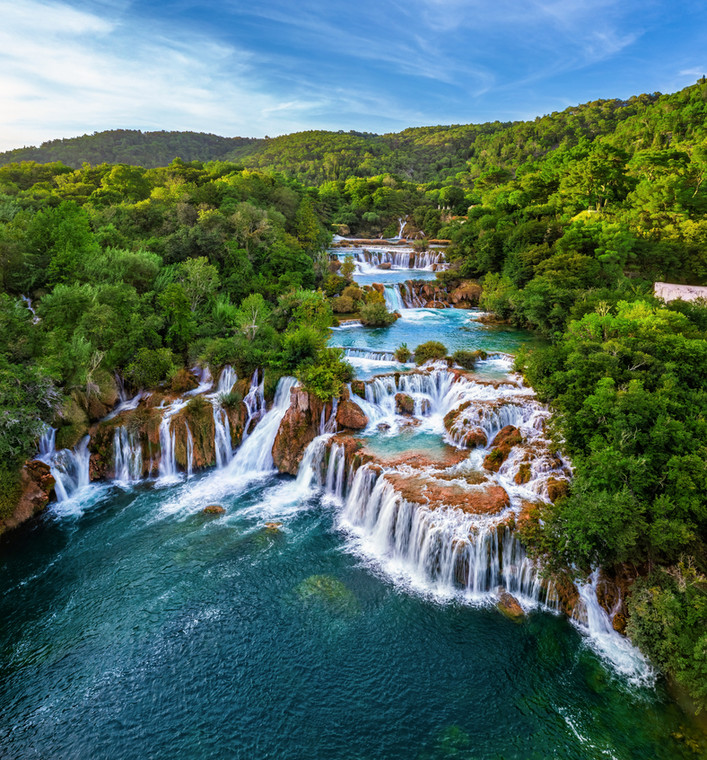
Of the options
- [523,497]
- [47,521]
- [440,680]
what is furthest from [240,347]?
[440,680]

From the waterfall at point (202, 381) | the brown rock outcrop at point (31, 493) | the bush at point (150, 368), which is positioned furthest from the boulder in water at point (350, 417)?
the brown rock outcrop at point (31, 493)

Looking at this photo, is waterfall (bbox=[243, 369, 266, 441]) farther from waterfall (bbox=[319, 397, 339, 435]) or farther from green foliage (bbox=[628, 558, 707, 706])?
green foliage (bbox=[628, 558, 707, 706])

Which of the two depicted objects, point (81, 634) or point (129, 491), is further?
point (129, 491)

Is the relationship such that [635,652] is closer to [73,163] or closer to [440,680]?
[440,680]

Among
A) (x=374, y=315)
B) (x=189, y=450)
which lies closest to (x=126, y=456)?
(x=189, y=450)

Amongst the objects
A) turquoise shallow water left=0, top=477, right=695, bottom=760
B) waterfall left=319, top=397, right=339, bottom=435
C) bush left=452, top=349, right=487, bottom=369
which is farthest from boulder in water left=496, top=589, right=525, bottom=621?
bush left=452, top=349, right=487, bottom=369

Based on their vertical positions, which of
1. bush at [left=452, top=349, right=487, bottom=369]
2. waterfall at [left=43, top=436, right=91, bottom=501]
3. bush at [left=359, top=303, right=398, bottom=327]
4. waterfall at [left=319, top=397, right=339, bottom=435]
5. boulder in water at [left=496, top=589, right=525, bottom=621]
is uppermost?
bush at [left=359, top=303, right=398, bottom=327]

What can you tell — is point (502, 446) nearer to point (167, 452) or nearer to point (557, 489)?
point (557, 489)
